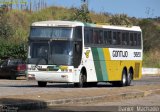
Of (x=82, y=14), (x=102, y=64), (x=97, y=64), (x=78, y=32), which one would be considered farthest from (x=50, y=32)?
(x=82, y=14)

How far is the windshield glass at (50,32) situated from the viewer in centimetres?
3123

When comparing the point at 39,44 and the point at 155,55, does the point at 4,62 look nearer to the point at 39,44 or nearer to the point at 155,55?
the point at 39,44

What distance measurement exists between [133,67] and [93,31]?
5.53 m

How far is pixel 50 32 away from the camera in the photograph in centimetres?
3145

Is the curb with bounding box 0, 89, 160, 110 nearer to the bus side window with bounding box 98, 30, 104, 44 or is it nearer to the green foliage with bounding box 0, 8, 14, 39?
the bus side window with bounding box 98, 30, 104, 44

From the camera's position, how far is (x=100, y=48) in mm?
33656

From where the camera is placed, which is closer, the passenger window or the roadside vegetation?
the passenger window

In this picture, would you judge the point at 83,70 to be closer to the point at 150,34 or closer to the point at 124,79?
the point at 124,79

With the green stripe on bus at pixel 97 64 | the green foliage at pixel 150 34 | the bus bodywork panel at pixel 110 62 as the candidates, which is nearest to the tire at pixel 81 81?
the bus bodywork panel at pixel 110 62

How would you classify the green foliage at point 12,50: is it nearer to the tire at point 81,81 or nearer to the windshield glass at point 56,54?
the tire at point 81,81

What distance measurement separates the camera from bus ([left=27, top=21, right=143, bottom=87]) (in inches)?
1218

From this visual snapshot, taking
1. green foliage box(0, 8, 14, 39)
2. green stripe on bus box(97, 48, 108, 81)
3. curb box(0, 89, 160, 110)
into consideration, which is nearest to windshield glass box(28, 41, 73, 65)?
green stripe on bus box(97, 48, 108, 81)

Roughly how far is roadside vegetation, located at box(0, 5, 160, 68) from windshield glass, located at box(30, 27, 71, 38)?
21409 millimetres

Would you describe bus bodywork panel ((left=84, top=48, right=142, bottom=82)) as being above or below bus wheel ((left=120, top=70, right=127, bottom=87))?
above
